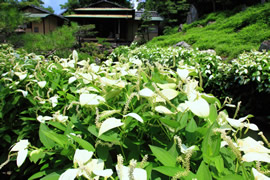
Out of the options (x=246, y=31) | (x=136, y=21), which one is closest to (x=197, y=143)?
(x=246, y=31)

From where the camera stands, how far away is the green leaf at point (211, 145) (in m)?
0.50

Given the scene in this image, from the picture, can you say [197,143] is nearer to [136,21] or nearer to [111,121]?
[111,121]

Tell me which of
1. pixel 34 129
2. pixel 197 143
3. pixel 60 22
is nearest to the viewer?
pixel 197 143

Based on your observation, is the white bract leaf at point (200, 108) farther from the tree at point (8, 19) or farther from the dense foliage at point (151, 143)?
the tree at point (8, 19)

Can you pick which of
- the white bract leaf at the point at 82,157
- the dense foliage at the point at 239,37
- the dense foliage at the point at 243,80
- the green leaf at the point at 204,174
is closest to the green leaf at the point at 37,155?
the white bract leaf at the point at 82,157

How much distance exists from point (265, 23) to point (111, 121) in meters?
10.2

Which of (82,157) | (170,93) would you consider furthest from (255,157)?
(82,157)

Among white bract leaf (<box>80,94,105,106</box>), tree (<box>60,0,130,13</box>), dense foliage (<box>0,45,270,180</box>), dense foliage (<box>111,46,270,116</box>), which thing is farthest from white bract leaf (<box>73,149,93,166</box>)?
tree (<box>60,0,130,13</box>)

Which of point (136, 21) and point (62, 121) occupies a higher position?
point (136, 21)

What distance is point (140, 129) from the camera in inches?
25.1

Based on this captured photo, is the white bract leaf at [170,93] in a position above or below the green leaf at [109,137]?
above

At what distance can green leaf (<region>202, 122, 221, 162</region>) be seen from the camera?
496mm

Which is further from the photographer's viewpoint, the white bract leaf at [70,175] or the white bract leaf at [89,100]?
the white bract leaf at [89,100]

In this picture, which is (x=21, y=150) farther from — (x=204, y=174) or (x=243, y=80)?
(x=243, y=80)
